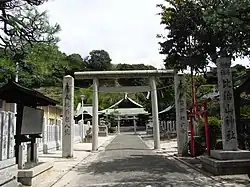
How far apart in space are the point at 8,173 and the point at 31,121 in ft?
13.1

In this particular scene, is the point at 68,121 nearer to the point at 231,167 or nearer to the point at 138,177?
the point at 138,177

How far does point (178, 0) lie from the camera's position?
612 inches

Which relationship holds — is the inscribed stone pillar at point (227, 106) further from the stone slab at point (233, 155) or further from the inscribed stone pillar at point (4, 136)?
the inscribed stone pillar at point (4, 136)

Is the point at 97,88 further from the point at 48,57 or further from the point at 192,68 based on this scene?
the point at 48,57

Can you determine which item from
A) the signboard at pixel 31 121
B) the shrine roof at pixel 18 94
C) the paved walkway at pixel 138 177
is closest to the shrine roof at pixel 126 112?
the paved walkway at pixel 138 177

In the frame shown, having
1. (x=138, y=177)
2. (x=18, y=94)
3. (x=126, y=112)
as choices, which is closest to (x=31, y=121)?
(x=18, y=94)

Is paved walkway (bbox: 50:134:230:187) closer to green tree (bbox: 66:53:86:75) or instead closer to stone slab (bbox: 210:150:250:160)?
stone slab (bbox: 210:150:250:160)

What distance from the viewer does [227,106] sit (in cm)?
1207

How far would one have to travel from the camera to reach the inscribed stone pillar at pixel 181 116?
18734mm

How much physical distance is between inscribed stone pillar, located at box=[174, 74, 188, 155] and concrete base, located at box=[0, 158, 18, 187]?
11838 millimetres

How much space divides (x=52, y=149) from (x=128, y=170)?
38.1 ft

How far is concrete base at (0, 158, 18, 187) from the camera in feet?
24.5

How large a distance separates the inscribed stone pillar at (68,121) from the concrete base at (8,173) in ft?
35.2

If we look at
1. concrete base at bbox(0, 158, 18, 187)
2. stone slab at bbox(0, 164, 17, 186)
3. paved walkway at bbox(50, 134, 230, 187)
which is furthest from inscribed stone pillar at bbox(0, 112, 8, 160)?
paved walkway at bbox(50, 134, 230, 187)
